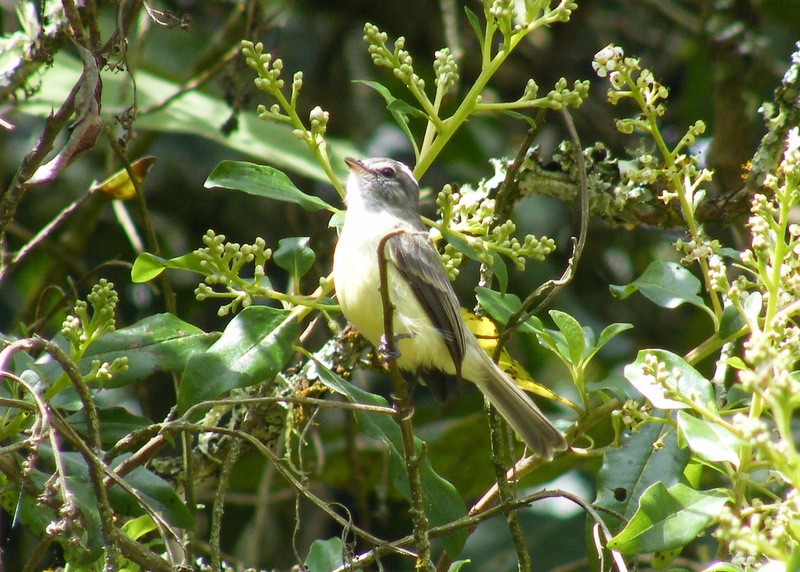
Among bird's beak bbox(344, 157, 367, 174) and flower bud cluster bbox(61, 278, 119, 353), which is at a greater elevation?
flower bud cluster bbox(61, 278, 119, 353)

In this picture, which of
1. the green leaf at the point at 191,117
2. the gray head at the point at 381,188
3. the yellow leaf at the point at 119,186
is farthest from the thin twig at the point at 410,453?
the green leaf at the point at 191,117

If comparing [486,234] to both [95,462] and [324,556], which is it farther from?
[95,462]

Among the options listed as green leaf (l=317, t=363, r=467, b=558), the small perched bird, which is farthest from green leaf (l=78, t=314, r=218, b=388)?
the small perched bird

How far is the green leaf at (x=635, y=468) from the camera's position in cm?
284

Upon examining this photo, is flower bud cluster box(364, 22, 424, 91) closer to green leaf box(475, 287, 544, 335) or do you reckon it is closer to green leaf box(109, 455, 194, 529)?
green leaf box(475, 287, 544, 335)

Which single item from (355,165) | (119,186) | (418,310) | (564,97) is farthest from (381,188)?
(564,97)

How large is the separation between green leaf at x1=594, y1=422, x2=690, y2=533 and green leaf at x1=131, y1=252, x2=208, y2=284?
1.36 meters

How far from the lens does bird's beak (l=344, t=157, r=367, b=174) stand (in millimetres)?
4296

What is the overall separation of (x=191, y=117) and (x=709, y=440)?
11.5 feet

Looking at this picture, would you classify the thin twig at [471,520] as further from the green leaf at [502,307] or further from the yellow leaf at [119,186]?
the yellow leaf at [119,186]

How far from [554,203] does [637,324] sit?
3.59 ft

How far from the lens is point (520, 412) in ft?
12.0

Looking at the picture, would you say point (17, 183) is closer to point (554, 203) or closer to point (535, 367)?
point (535, 367)

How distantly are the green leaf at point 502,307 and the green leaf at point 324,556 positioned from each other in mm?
899
